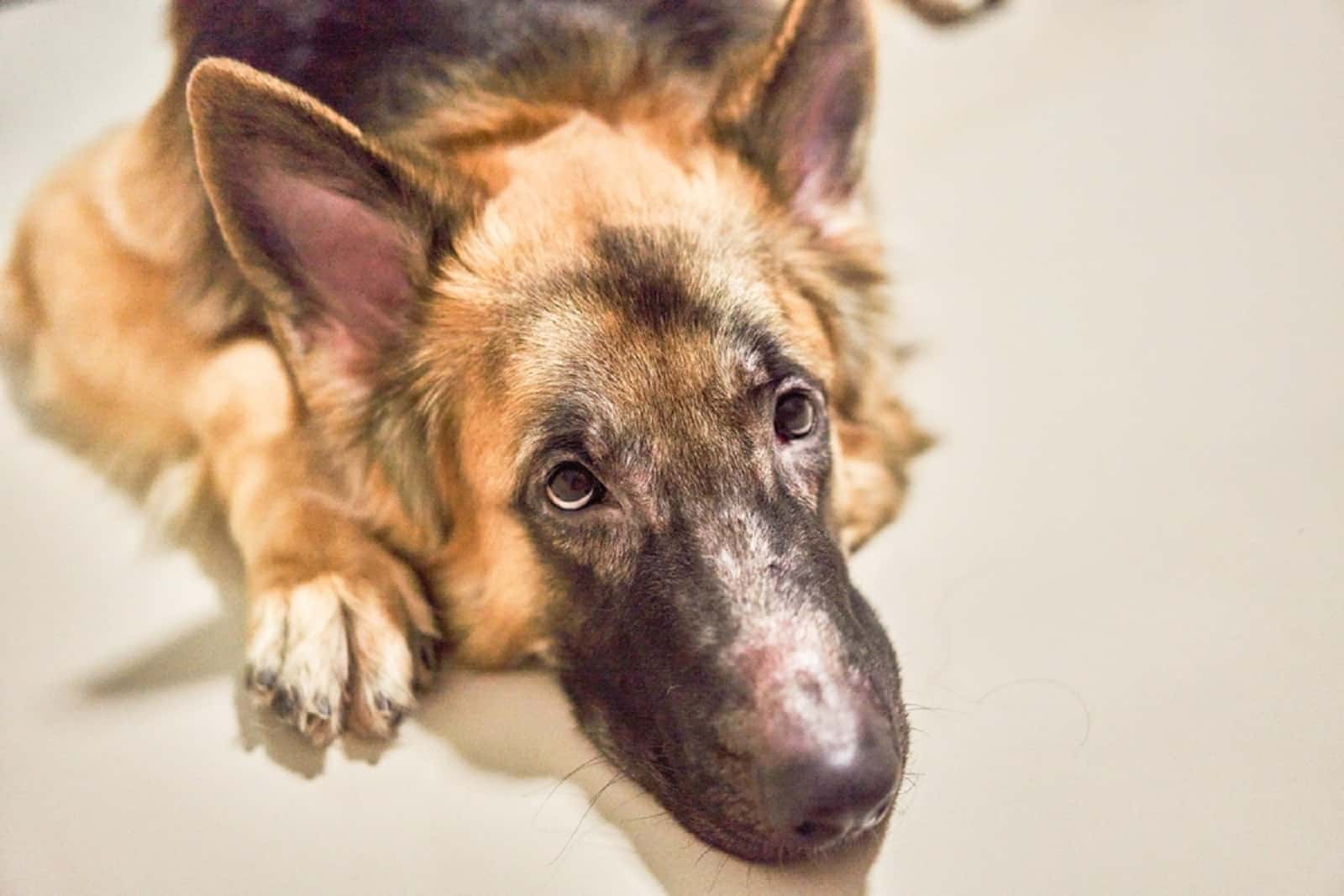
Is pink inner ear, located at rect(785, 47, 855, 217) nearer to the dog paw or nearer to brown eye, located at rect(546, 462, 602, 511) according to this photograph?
brown eye, located at rect(546, 462, 602, 511)

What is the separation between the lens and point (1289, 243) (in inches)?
91.2

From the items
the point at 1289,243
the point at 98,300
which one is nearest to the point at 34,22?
the point at 98,300

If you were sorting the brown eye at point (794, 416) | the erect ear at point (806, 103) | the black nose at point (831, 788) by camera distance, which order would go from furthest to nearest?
the erect ear at point (806, 103), the brown eye at point (794, 416), the black nose at point (831, 788)

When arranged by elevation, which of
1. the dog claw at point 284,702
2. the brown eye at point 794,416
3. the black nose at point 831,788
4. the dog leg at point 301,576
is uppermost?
the brown eye at point 794,416

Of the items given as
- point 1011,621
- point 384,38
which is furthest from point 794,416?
point 384,38

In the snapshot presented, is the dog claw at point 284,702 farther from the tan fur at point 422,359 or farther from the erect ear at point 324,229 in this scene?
the erect ear at point 324,229

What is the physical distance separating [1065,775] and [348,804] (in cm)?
108

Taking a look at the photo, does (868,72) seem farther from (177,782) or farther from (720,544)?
Answer: (177,782)

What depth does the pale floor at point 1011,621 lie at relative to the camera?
147 cm

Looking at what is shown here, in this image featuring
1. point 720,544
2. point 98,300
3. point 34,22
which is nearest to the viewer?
point 720,544

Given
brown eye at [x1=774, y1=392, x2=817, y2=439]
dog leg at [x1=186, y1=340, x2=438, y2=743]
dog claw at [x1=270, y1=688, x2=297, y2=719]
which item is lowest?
dog claw at [x1=270, y1=688, x2=297, y2=719]

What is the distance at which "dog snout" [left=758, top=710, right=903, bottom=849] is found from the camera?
48.9 inches

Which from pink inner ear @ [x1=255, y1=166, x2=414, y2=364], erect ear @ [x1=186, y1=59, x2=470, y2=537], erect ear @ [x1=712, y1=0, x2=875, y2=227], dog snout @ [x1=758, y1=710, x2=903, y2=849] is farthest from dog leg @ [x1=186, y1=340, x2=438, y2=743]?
erect ear @ [x1=712, y1=0, x2=875, y2=227]

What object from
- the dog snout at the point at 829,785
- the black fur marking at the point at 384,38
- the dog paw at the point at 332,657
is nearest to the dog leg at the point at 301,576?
the dog paw at the point at 332,657
